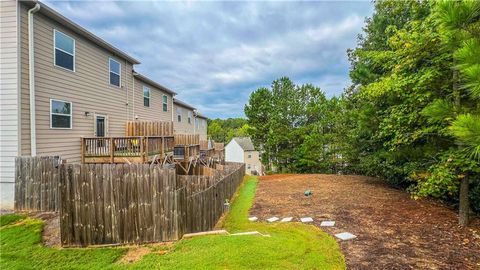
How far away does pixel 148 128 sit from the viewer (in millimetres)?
13750

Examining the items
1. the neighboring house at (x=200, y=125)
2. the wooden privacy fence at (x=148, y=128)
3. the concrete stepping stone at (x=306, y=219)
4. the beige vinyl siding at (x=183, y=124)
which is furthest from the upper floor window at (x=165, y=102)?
the concrete stepping stone at (x=306, y=219)

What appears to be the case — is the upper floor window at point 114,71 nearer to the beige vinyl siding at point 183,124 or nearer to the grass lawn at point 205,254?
the beige vinyl siding at point 183,124

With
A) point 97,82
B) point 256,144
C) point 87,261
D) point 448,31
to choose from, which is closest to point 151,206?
point 87,261

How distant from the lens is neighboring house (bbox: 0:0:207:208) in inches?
314

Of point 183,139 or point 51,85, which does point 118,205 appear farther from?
point 183,139

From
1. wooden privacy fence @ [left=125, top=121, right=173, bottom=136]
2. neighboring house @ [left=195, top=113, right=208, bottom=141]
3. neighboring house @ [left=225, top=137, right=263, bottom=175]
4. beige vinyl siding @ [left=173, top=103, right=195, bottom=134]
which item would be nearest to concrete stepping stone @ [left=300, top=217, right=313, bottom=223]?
wooden privacy fence @ [left=125, top=121, right=173, bottom=136]

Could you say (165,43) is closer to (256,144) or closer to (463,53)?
(463,53)

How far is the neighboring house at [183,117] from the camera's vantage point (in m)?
22.8

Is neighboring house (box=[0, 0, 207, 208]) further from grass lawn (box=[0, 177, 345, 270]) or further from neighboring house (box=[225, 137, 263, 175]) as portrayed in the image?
neighboring house (box=[225, 137, 263, 175])

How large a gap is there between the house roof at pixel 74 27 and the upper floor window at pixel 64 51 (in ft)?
1.46

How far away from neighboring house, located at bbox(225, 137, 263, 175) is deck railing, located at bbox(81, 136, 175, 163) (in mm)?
31732

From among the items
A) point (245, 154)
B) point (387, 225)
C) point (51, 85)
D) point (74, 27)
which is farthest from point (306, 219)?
point (245, 154)

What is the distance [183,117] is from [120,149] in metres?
15.0

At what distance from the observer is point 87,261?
4617 millimetres
